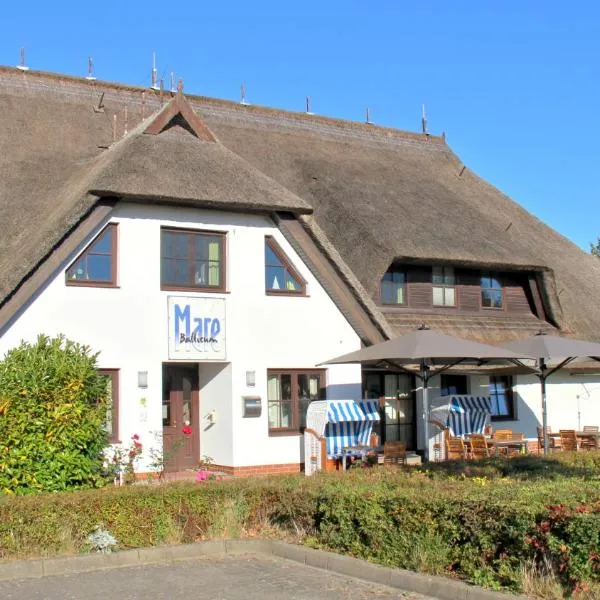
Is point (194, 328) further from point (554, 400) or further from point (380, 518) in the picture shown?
point (554, 400)

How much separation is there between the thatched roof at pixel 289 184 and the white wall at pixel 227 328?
0.77 meters

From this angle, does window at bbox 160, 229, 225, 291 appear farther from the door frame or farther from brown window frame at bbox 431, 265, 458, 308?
brown window frame at bbox 431, 265, 458, 308

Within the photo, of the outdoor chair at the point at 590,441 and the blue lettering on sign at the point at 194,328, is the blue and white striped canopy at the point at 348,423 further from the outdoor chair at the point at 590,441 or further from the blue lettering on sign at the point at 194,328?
the outdoor chair at the point at 590,441

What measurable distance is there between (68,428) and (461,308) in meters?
11.5

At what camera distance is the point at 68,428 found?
14.2 m

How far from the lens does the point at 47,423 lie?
14.0 meters

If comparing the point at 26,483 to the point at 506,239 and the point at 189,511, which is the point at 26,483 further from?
the point at 506,239

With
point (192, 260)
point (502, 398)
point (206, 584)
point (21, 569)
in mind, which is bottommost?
point (206, 584)

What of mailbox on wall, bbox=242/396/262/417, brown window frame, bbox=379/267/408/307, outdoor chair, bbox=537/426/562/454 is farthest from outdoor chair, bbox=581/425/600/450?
mailbox on wall, bbox=242/396/262/417

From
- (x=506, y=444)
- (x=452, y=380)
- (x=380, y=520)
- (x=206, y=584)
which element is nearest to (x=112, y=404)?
(x=206, y=584)

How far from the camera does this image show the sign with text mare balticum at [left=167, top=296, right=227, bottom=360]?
1775cm

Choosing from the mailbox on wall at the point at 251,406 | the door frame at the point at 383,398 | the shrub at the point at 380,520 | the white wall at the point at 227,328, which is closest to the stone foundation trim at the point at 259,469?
the white wall at the point at 227,328

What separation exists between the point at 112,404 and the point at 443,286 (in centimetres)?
914

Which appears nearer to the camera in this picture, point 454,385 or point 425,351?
point 425,351
